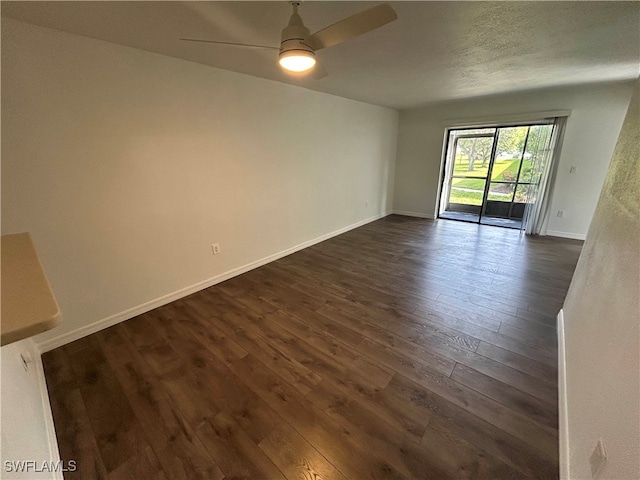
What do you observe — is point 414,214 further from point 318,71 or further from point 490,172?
point 318,71

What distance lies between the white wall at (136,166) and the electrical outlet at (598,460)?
3026 millimetres

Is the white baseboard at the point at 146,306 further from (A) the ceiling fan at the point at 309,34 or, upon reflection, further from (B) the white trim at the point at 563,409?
(B) the white trim at the point at 563,409

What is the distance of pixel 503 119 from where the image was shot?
4.46 meters

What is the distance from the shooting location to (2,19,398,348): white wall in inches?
68.9

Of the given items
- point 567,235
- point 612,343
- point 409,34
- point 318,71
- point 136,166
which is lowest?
point 567,235

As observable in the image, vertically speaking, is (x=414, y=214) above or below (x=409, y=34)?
below

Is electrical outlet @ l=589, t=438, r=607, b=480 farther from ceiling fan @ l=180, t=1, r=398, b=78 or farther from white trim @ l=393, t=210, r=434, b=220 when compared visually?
white trim @ l=393, t=210, r=434, b=220

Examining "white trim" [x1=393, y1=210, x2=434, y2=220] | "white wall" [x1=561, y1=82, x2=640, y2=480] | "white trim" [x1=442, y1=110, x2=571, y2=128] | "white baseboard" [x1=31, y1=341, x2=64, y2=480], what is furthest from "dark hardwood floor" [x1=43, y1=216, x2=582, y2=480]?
"white trim" [x1=393, y1=210, x2=434, y2=220]

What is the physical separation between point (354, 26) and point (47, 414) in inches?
106

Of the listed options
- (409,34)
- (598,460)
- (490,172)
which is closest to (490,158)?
(490,172)

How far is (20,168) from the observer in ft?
5.67

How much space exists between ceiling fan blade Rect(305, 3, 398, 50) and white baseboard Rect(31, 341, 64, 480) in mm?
2432

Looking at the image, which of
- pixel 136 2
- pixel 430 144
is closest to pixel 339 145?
pixel 430 144

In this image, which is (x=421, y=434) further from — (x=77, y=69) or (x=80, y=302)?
(x=77, y=69)
